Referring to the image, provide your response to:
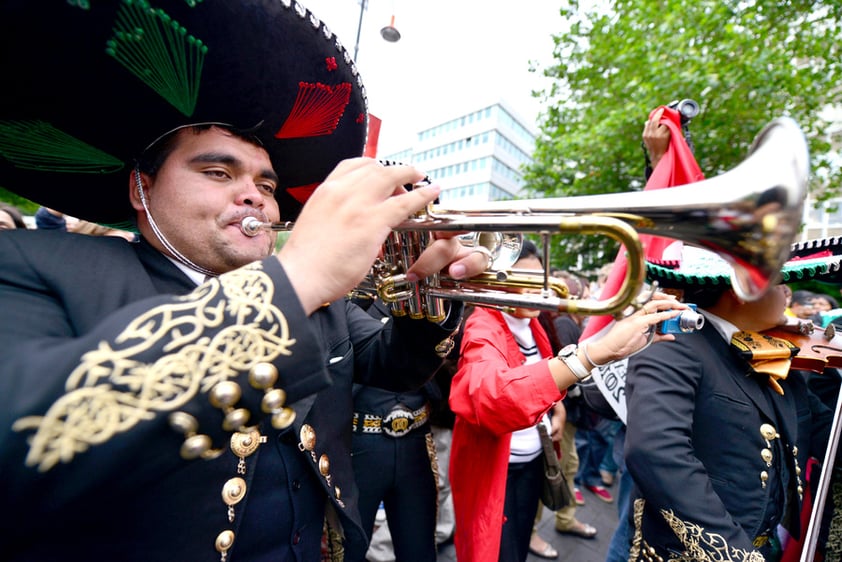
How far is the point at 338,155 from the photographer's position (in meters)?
1.81

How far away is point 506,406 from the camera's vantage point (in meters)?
1.86

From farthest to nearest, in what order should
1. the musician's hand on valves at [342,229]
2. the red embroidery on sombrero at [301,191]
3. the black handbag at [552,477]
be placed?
the black handbag at [552,477] → the red embroidery on sombrero at [301,191] → the musician's hand on valves at [342,229]

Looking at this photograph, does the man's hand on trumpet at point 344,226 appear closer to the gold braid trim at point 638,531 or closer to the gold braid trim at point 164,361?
the gold braid trim at point 164,361

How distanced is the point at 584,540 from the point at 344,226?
4.55 m

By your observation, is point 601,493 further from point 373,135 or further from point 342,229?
point 342,229

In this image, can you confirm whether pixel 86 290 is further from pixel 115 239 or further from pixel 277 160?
pixel 277 160

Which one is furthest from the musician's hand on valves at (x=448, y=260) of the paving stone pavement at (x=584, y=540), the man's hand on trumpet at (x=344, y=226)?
the paving stone pavement at (x=584, y=540)

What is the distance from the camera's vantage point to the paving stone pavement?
3582 millimetres

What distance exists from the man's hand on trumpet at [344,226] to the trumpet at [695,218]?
9.3 inches

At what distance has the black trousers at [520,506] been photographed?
7.92 feet

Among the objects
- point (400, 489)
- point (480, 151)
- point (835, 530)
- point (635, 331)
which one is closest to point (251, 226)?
point (635, 331)

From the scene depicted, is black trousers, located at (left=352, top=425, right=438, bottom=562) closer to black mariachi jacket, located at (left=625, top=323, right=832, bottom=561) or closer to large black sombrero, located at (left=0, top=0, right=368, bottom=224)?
black mariachi jacket, located at (left=625, top=323, right=832, bottom=561)

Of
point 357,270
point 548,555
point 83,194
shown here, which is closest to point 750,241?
point 357,270

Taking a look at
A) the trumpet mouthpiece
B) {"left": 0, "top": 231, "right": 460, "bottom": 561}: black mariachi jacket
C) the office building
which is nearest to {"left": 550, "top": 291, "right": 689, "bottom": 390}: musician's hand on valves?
{"left": 0, "top": 231, "right": 460, "bottom": 561}: black mariachi jacket
